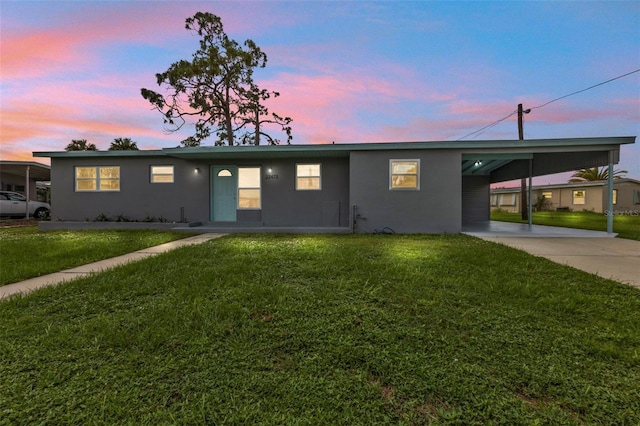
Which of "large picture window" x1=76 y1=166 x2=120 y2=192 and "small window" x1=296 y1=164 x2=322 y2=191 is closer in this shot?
"small window" x1=296 y1=164 x2=322 y2=191

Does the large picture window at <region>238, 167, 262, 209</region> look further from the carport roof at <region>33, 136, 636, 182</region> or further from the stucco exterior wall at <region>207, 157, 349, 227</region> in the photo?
the carport roof at <region>33, 136, 636, 182</region>

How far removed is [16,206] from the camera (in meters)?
14.0

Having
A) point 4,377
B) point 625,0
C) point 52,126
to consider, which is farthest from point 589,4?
point 52,126

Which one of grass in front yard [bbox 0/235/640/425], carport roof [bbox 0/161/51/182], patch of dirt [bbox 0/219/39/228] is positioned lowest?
grass in front yard [bbox 0/235/640/425]

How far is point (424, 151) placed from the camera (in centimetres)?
888

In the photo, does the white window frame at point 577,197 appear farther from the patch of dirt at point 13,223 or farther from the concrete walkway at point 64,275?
the patch of dirt at point 13,223

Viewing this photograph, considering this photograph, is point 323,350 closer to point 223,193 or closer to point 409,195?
point 409,195

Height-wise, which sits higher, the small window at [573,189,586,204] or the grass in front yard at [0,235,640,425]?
the small window at [573,189,586,204]

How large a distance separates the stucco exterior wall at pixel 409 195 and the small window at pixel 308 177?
154 cm

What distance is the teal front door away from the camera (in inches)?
416

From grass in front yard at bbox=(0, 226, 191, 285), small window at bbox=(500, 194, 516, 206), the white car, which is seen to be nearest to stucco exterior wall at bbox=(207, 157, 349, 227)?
grass in front yard at bbox=(0, 226, 191, 285)

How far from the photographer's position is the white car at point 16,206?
1362cm

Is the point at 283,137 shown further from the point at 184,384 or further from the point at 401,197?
the point at 184,384

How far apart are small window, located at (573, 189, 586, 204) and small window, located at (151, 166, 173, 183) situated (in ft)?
105
